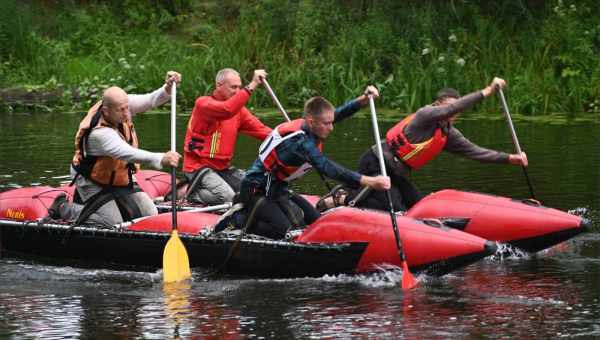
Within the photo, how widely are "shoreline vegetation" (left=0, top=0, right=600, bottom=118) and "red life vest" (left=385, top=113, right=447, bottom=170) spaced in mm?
9080

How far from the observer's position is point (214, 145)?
12.2 metres

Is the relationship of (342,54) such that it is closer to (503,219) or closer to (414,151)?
(414,151)

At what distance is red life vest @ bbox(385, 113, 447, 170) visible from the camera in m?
11.2

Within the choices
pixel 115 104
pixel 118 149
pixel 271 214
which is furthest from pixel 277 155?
pixel 115 104

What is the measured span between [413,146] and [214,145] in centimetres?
196

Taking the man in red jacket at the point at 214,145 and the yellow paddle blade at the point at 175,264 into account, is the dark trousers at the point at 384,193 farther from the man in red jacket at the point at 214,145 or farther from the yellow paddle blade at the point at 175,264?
the yellow paddle blade at the point at 175,264

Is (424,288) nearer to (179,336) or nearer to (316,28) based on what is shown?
(179,336)

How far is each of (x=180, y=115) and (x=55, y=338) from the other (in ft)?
43.2

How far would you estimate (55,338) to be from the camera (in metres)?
8.44

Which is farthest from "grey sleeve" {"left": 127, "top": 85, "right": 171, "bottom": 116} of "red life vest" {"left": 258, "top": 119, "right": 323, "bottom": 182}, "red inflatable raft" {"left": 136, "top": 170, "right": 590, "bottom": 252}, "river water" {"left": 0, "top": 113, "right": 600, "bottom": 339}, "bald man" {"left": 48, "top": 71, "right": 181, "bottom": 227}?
"red inflatable raft" {"left": 136, "top": 170, "right": 590, "bottom": 252}

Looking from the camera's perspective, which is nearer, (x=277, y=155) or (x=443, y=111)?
(x=277, y=155)

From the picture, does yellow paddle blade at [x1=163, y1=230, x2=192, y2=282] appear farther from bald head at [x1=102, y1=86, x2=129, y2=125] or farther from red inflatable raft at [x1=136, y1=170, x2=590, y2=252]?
red inflatable raft at [x1=136, y1=170, x2=590, y2=252]

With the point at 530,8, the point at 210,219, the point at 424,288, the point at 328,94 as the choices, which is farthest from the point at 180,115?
the point at 424,288

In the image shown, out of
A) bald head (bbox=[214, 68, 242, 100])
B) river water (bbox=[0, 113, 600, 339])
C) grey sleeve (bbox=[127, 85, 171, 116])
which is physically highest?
bald head (bbox=[214, 68, 242, 100])
